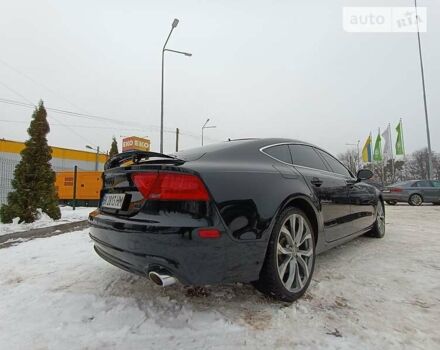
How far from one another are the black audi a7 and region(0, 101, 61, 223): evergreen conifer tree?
530 cm

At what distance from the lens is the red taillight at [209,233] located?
2.00m

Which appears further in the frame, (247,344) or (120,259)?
(120,259)

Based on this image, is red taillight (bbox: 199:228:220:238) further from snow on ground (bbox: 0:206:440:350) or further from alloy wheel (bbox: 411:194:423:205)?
alloy wheel (bbox: 411:194:423:205)

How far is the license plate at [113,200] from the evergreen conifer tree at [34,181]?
540 cm

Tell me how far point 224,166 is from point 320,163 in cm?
177

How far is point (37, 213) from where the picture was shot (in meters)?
7.23

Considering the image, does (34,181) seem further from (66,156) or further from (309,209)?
(66,156)

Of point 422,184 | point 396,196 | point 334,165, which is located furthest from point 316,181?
point 422,184

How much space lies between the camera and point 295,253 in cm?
261

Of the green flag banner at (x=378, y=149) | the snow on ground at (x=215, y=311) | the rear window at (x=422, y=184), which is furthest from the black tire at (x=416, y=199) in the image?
the green flag banner at (x=378, y=149)

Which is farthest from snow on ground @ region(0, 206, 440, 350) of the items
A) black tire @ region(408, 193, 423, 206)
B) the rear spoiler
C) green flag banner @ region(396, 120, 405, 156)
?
green flag banner @ region(396, 120, 405, 156)

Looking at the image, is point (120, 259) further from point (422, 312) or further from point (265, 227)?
point (422, 312)

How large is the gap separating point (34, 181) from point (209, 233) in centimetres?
679

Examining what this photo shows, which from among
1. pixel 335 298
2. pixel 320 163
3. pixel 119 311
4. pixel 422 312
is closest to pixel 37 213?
pixel 119 311
